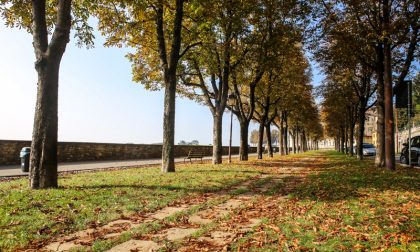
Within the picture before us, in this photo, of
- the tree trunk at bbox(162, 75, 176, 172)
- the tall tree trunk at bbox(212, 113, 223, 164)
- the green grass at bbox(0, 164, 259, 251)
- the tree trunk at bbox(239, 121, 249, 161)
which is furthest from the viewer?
the tree trunk at bbox(239, 121, 249, 161)

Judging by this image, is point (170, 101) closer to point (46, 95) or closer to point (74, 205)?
point (46, 95)

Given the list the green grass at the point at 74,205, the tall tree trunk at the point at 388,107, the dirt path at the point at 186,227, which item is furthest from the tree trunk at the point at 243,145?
the dirt path at the point at 186,227

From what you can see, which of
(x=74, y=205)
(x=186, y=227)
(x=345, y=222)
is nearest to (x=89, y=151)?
(x=74, y=205)

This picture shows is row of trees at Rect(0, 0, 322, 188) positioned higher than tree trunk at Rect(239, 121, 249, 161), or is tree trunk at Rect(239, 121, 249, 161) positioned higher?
row of trees at Rect(0, 0, 322, 188)

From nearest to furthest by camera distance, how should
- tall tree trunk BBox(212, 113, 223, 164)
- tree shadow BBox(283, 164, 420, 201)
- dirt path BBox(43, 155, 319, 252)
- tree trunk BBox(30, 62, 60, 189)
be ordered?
dirt path BBox(43, 155, 319, 252) → tree shadow BBox(283, 164, 420, 201) → tree trunk BBox(30, 62, 60, 189) → tall tree trunk BBox(212, 113, 223, 164)

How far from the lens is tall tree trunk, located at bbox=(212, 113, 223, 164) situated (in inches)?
873

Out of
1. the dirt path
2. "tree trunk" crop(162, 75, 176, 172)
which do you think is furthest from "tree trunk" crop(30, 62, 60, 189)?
"tree trunk" crop(162, 75, 176, 172)

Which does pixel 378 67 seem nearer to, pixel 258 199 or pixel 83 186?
pixel 258 199

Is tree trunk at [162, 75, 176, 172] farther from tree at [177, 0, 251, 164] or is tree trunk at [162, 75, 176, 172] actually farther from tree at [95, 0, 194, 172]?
tree at [177, 0, 251, 164]

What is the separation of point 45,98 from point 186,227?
20.0ft

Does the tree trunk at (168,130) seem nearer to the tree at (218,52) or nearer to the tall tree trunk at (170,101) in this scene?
the tall tree trunk at (170,101)

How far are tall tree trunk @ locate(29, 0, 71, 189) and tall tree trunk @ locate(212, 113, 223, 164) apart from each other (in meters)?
13.5

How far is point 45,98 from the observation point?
31.1 feet

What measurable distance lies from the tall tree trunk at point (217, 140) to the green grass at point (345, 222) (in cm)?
1242
